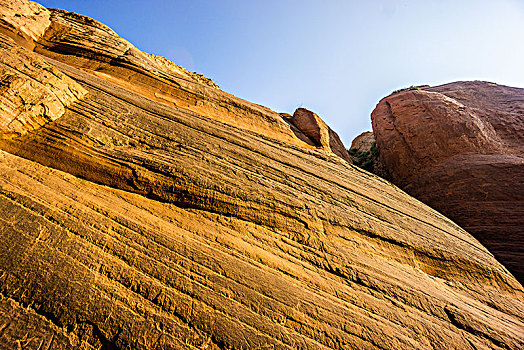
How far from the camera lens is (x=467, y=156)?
13414 mm

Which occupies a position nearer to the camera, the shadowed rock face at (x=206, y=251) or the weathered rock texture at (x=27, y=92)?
the shadowed rock face at (x=206, y=251)

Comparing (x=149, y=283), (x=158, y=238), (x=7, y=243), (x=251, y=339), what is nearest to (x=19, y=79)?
(x=7, y=243)

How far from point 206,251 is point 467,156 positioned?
16366 mm

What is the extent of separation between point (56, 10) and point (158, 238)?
1333cm

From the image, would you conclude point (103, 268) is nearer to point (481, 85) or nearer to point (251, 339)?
point (251, 339)

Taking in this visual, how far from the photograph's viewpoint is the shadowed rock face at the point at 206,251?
2896 millimetres

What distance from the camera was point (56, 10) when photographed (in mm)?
10430

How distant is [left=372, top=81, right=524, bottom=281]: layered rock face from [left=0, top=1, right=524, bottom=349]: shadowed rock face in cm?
434

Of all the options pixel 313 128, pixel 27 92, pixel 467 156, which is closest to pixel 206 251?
pixel 27 92

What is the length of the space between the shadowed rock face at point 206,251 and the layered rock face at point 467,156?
14.3 ft

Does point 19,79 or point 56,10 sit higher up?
point 56,10

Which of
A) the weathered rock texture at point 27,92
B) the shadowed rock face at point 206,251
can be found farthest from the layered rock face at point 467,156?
the weathered rock texture at point 27,92

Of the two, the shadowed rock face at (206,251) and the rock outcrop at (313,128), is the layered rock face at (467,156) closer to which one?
the shadowed rock face at (206,251)

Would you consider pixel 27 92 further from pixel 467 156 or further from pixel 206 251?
pixel 467 156
